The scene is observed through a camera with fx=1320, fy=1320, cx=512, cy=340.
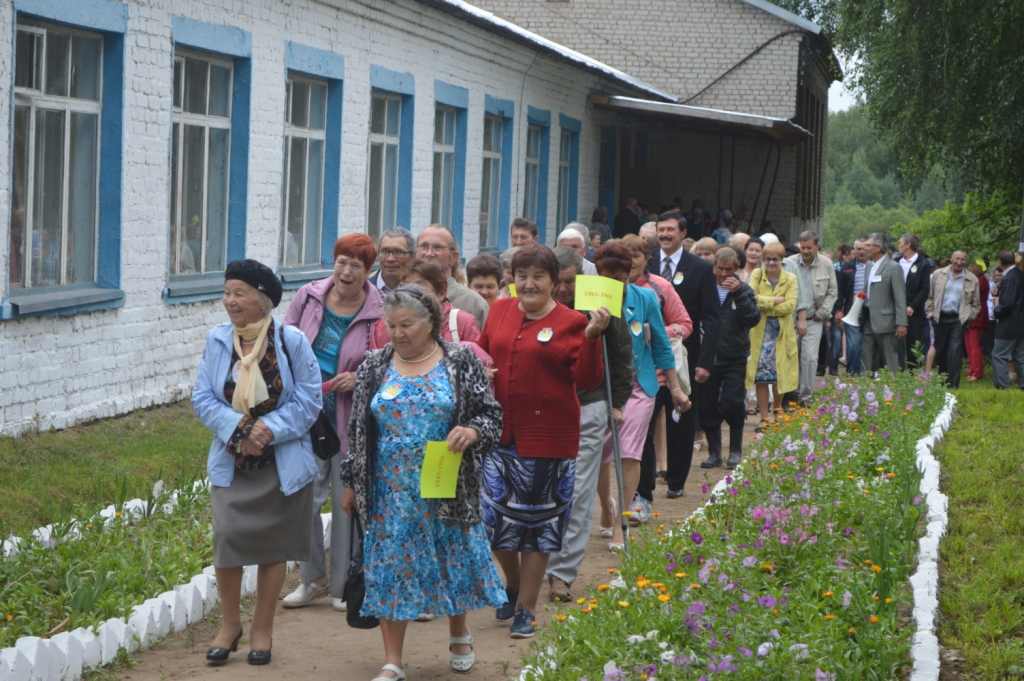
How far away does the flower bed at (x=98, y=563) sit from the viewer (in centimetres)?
512

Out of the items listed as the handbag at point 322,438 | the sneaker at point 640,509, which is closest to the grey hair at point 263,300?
the handbag at point 322,438

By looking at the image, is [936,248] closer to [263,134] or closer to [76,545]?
[263,134]

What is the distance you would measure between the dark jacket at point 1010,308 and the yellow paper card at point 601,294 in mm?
11255

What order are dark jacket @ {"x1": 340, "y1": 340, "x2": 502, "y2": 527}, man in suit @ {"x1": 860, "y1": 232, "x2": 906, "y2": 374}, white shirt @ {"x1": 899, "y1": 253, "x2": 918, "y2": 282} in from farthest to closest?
white shirt @ {"x1": 899, "y1": 253, "x2": 918, "y2": 282}
man in suit @ {"x1": 860, "y1": 232, "x2": 906, "y2": 374}
dark jacket @ {"x1": 340, "y1": 340, "x2": 502, "y2": 527}

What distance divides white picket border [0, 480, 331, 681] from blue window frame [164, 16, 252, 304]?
4.72 metres

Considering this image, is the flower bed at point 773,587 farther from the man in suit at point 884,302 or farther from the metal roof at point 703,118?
the metal roof at point 703,118

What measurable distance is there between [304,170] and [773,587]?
9.06 m

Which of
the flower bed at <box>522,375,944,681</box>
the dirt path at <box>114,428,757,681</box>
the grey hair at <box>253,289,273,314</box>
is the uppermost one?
the grey hair at <box>253,289,273,314</box>

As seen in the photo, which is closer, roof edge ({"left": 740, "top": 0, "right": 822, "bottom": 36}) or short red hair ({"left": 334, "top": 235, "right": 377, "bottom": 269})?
short red hair ({"left": 334, "top": 235, "right": 377, "bottom": 269})

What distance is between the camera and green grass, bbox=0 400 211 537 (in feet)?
22.0

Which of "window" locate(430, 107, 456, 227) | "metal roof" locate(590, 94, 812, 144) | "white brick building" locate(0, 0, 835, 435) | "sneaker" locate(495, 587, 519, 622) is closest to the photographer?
"sneaker" locate(495, 587, 519, 622)

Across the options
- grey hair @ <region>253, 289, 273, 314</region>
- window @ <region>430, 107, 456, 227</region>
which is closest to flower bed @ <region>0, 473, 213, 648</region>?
grey hair @ <region>253, 289, 273, 314</region>

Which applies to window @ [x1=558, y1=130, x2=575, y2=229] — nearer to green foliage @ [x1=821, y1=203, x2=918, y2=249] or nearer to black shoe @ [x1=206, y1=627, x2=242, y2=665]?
black shoe @ [x1=206, y1=627, x2=242, y2=665]

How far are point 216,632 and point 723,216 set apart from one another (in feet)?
65.0
